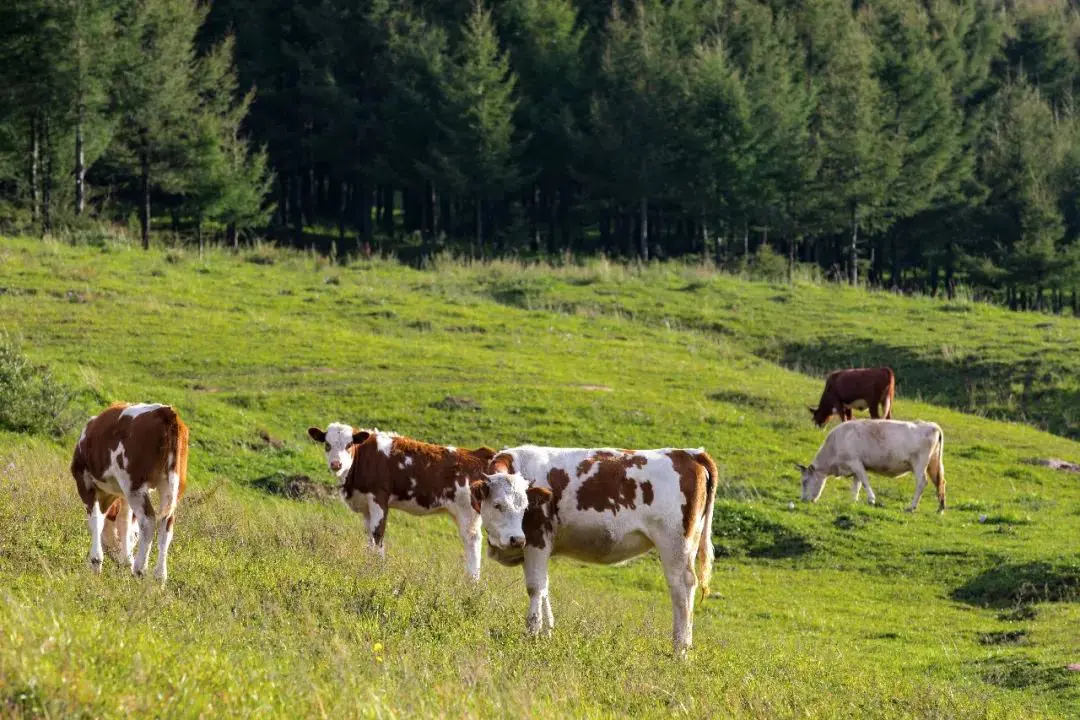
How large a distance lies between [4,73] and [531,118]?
3065cm

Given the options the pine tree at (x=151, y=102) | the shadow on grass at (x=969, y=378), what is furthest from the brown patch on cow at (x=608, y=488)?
the pine tree at (x=151, y=102)

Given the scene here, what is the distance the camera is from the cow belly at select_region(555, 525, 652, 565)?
13820 mm

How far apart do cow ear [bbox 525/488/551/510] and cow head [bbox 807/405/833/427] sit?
1972 cm

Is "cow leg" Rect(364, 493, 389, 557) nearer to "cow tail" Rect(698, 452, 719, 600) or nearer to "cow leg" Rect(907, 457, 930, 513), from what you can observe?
"cow tail" Rect(698, 452, 719, 600)

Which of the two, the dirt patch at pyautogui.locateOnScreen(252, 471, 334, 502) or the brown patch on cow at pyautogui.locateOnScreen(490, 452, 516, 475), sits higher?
the brown patch on cow at pyautogui.locateOnScreen(490, 452, 516, 475)

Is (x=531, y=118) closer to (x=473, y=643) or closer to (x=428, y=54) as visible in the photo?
(x=428, y=54)

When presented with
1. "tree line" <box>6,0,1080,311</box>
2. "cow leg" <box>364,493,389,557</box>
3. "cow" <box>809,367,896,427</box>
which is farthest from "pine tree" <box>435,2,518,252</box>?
"cow leg" <box>364,493,389,557</box>

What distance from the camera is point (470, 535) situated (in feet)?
56.1

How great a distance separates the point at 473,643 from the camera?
39.5 ft

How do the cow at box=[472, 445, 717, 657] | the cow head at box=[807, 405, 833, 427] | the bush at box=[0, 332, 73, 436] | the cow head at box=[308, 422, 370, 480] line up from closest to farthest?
1. the cow at box=[472, 445, 717, 657]
2. the cow head at box=[308, 422, 370, 480]
3. the bush at box=[0, 332, 73, 436]
4. the cow head at box=[807, 405, 833, 427]

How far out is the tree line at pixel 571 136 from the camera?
60.7 meters

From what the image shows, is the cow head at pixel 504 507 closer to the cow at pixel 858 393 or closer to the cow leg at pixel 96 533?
the cow leg at pixel 96 533

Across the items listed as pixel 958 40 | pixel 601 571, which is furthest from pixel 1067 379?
pixel 958 40

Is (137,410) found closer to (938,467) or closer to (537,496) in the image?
(537,496)
